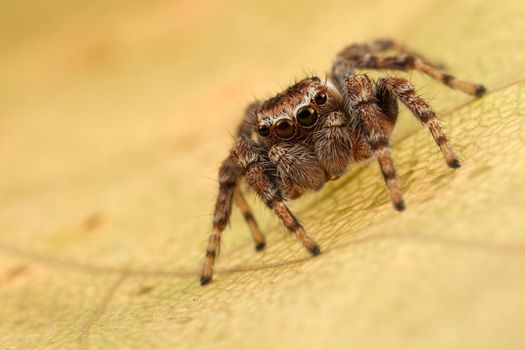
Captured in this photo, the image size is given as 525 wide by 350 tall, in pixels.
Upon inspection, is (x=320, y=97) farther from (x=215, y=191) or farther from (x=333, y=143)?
(x=215, y=191)

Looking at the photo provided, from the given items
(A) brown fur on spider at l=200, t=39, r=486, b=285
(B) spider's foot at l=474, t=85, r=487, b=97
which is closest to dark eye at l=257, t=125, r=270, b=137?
(A) brown fur on spider at l=200, t=39, r=486, b=285

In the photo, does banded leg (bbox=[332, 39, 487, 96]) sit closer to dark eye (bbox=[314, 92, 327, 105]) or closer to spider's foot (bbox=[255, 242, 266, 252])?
dark eye (bbox=[314, 92, 327, 105])

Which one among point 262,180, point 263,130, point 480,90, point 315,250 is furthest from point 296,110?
point 480,90

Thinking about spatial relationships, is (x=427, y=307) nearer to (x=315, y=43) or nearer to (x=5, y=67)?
(x=315, y=43)

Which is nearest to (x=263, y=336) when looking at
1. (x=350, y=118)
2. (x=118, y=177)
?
(x=350, y=118)

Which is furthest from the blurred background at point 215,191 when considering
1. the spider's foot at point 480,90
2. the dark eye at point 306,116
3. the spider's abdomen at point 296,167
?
the dark eye at point 306,116

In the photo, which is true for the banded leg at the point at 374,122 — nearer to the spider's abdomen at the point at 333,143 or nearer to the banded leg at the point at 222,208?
the spider's abdomen at the point at 333,143

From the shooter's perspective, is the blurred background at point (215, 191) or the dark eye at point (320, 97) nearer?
the blurred background at point (215, 191)
